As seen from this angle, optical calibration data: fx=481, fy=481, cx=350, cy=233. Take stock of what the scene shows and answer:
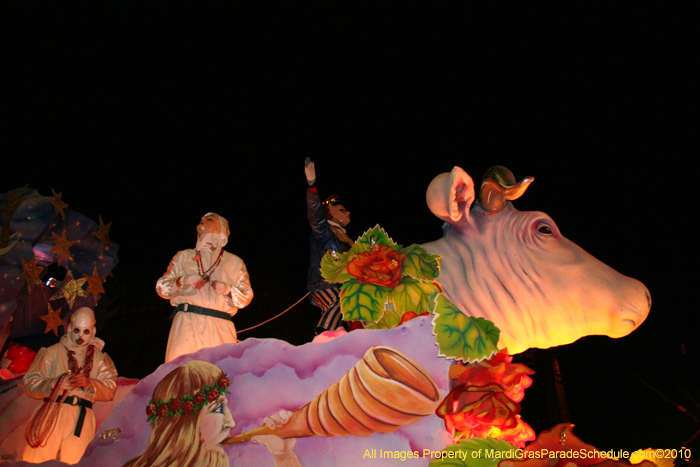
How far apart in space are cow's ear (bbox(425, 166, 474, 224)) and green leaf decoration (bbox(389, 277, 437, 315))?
13.4 inches

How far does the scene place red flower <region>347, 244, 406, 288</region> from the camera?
217cm

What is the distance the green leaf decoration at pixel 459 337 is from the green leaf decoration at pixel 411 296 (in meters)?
0.14

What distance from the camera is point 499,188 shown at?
220 cm

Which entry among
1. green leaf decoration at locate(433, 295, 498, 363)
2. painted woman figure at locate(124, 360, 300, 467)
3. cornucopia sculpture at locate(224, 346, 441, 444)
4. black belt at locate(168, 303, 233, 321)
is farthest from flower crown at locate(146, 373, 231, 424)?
green leaf decoration at locate(433, 295, 498, 363)

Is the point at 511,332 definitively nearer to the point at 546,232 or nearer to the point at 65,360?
the point at 546,232

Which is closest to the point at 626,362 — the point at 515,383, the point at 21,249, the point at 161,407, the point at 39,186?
the point at 515,383

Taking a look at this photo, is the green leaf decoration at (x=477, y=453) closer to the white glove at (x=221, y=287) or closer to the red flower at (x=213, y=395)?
the red flower at (x=213, y=395)

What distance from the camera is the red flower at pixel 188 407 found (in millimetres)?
2186

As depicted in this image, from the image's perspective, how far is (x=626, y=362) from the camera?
318 cm

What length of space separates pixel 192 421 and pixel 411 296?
45.0 inches

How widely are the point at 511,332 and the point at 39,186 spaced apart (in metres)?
4.28

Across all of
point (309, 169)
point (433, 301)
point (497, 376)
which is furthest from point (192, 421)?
point (309, 169)

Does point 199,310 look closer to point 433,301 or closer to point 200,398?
point 200,398

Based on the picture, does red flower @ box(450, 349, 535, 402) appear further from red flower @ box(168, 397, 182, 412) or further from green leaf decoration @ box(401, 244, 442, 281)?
red flower @ box(168, 397, 182, 412)
